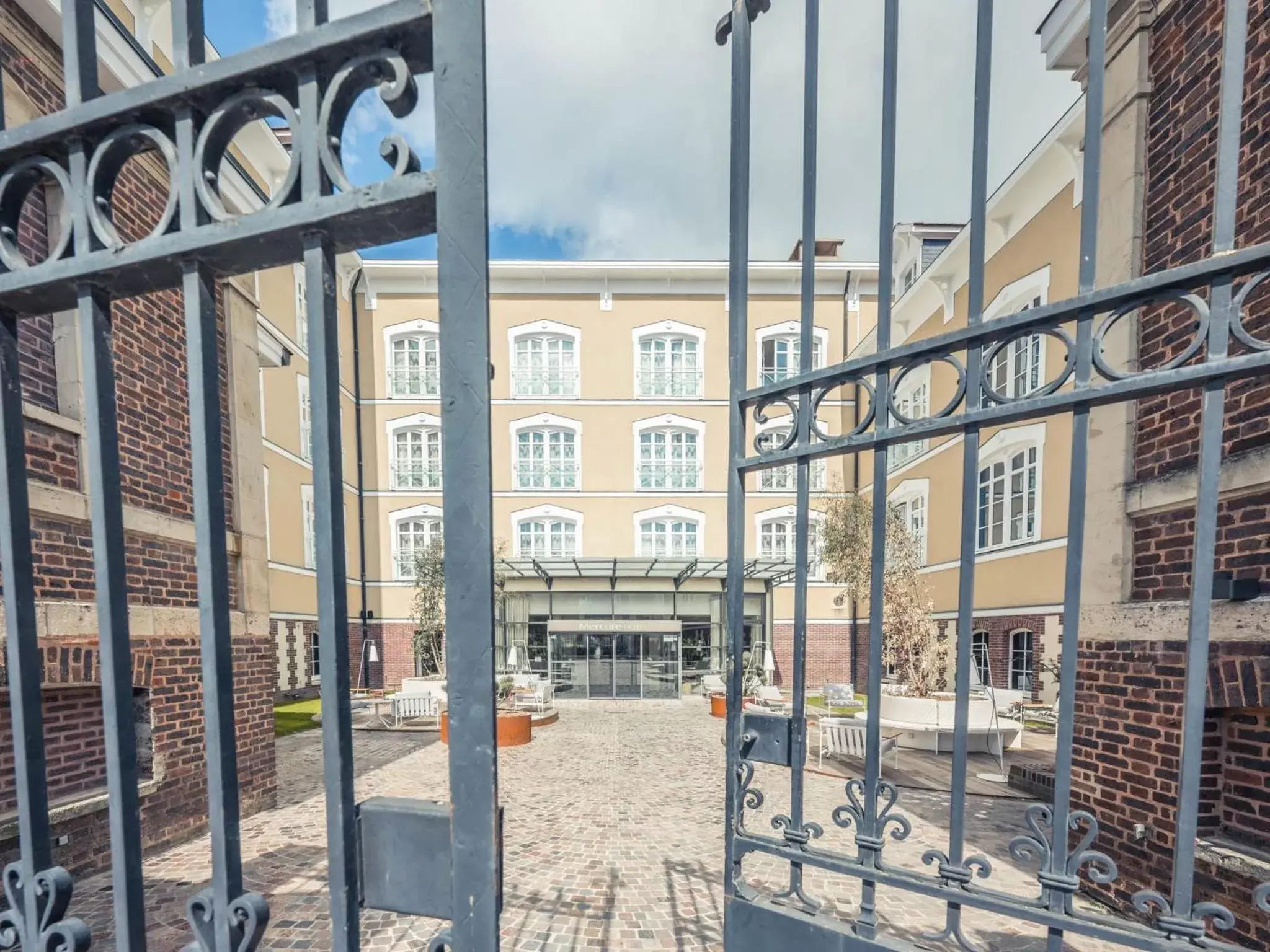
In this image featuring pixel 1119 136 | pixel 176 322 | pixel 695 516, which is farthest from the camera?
pixel 695 516

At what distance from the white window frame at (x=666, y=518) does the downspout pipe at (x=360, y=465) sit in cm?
866

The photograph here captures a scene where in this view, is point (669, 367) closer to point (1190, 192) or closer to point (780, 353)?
point (780, 353)

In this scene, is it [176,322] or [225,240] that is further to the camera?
[176,322]

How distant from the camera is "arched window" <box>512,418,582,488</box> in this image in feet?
61.8

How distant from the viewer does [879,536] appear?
194 cm

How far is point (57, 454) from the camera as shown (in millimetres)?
4496

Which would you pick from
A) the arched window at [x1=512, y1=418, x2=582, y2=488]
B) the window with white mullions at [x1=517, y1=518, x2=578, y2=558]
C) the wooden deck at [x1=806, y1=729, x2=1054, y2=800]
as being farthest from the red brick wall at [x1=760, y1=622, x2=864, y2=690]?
the arched window at [x1=512, y1=418, x2=582, y2=488]

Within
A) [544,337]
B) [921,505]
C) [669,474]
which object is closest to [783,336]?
[669,474]

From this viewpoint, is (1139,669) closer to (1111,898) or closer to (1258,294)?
(1111,898)

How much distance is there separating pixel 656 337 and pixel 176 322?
593 inches

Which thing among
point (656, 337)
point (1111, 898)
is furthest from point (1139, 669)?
point (656, 337)

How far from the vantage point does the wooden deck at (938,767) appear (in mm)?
7375

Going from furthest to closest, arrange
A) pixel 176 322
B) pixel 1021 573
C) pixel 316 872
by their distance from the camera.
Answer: pixel 1021 573 → pixel 176 322 → pixel 316 872

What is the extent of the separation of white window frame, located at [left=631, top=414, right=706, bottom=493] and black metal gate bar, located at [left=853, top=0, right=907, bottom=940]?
16835 mm
